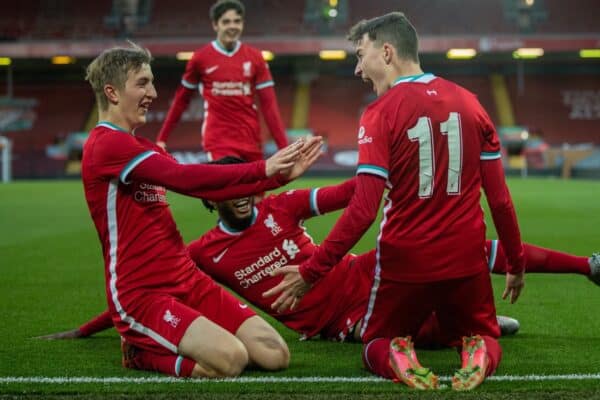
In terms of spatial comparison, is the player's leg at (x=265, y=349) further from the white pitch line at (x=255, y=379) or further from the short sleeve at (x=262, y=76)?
the short sleeve at (x=262, y=76)

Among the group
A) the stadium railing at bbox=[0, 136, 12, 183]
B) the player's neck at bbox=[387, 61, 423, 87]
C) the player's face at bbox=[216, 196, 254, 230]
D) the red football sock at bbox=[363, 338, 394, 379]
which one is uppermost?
the player's neck at bbox=[387, 61, 423, 87]

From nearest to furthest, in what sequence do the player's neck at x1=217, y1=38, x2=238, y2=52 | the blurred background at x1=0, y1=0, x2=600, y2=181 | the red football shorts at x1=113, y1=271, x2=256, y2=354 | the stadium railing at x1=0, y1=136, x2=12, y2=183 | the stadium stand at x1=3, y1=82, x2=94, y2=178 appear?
1. the red football shorts at x1=113, y1=271, x2=256, y2=354
2. the player's neck at x1=217, y1=38, x2=238, y2=52
3. the stadium railing at x1=0, y1=136, x2=12, y2=183
4. the stadium stand at x1=3, y1=82, x2=94, y2=178
5. the blurred background at x1=0, y1=0, x2=600, y2=181

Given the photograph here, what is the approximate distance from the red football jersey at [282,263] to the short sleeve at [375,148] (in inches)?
49.6

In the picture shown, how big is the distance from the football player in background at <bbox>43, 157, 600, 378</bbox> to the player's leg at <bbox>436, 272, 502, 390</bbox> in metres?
0.82

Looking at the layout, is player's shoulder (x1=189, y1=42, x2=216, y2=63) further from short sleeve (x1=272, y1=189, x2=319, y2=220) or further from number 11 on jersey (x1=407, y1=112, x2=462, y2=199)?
number 11 on jersey (x1=407, y1=112, x2=462, y2=199)

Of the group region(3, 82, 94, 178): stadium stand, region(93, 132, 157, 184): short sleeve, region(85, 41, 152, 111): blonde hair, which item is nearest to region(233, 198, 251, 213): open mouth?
region(93, 132, 157, 184): short sleeve

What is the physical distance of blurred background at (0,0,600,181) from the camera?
108 feet

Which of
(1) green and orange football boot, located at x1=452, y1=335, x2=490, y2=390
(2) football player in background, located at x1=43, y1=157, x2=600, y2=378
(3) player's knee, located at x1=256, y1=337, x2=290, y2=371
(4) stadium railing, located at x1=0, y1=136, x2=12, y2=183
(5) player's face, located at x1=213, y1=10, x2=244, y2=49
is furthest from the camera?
(4) stadium railing, located at x1=0, y1=136, x2=12, y2=183

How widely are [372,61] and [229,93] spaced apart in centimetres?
503

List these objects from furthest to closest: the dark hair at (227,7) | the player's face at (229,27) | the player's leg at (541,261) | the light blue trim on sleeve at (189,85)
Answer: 1. the light blue trim on sleeve at (189,85)
2. the player's face at (229,27)
3. the dark hair at (227,7)
4. the player's leg at (541,261)

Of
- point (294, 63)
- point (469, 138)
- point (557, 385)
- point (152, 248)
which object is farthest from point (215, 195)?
point (294, 63)

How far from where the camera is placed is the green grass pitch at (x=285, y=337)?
149 inches

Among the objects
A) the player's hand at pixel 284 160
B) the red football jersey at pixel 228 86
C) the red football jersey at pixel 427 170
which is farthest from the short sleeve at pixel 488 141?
the red football jersey at pixel 228 86

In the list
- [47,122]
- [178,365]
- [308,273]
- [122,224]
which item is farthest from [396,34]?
[47,122]
